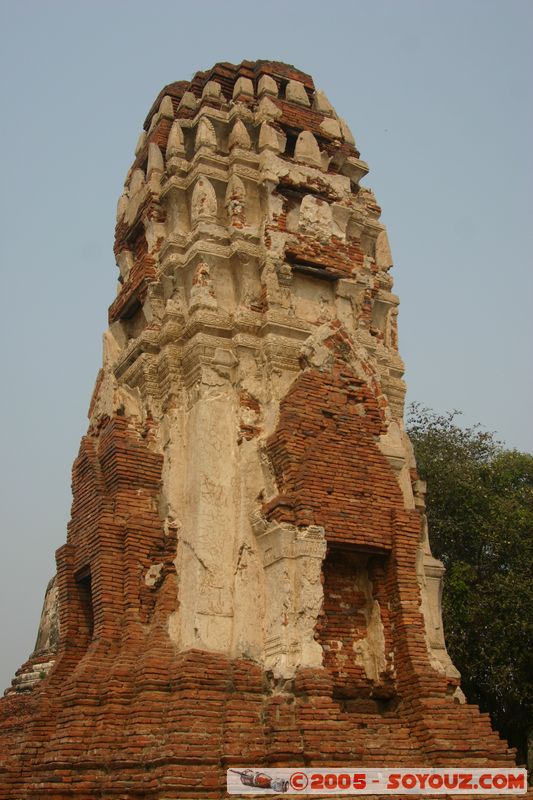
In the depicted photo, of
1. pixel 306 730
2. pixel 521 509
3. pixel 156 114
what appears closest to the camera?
pixel 306 730

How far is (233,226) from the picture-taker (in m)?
10.9

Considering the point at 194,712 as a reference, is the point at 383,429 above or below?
above

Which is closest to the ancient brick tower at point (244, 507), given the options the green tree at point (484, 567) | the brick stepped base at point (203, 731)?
the brick stepped base at point (203, 731)

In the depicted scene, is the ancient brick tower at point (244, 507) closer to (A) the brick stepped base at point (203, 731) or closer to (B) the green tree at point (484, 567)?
(A) the brick stepped base at point (203, 731)

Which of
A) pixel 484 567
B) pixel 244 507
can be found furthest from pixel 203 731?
pixel 484 567

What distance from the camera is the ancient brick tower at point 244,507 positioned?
8273 mm

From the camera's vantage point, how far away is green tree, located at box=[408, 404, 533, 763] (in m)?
16.7

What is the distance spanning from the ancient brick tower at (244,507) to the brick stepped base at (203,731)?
2cm

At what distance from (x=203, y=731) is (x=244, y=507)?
2.48 m

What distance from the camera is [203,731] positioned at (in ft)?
25.8

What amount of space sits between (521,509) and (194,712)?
12.6 meters

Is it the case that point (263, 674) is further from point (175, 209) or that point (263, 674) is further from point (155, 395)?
point (175, 209)

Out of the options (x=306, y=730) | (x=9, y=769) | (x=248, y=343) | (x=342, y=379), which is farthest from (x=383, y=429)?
(x=9, y=769)

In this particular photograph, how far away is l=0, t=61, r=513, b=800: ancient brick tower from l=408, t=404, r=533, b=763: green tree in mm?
7023
